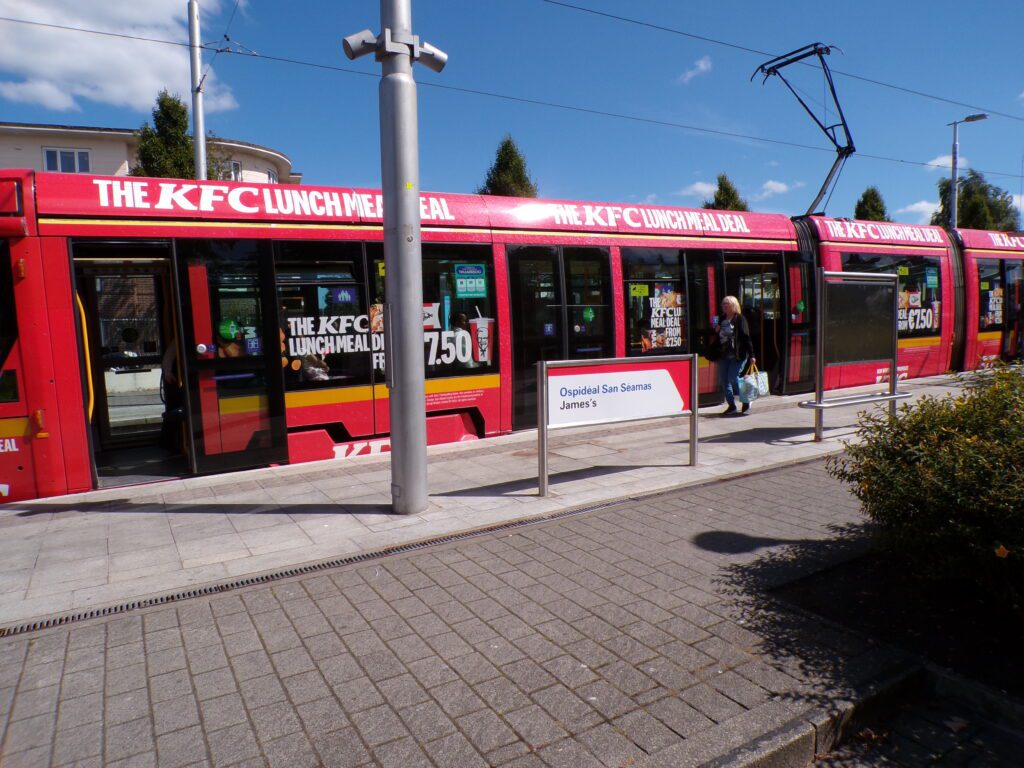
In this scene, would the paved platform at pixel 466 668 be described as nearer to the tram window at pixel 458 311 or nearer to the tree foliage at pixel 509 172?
the tram window at pixel 458 311

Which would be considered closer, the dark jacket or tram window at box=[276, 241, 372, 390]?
tram window at box=[276, 241, 372, 390]

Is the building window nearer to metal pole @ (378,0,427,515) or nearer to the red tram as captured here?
the red tram

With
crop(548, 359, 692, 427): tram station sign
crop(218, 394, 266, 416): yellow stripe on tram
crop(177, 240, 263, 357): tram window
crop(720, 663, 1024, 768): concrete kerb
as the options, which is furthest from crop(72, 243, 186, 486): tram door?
crop(720, 663, 1024, 768): concrete kerb

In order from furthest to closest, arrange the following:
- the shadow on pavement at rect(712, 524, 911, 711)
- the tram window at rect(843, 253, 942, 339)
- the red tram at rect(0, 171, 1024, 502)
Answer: the tram window at rect(843, 253, 942, 339) < the red tram at rect(0, 171, 1024, 502) < the shadow on pavement at rect(712, 524, 911, 711)

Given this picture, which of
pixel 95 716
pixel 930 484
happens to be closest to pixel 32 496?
pixel 95 716

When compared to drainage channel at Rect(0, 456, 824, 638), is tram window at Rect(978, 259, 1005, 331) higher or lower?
higher

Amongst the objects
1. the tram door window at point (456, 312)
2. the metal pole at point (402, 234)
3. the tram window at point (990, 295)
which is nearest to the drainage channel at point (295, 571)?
the metal pole at point (402, 234)

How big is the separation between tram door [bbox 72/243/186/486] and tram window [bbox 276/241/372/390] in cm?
114

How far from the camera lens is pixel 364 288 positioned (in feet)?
24.1

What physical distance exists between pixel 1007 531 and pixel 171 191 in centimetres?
700

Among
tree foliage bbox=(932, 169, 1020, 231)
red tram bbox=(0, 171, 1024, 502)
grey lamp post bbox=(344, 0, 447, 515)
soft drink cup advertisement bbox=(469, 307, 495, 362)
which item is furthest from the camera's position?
tree foliage bbox=(932, 169, 1020, 231)

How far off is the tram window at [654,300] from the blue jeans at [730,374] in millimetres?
783

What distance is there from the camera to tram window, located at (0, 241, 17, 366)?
5.80 m

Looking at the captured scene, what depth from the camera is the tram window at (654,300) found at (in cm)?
923
